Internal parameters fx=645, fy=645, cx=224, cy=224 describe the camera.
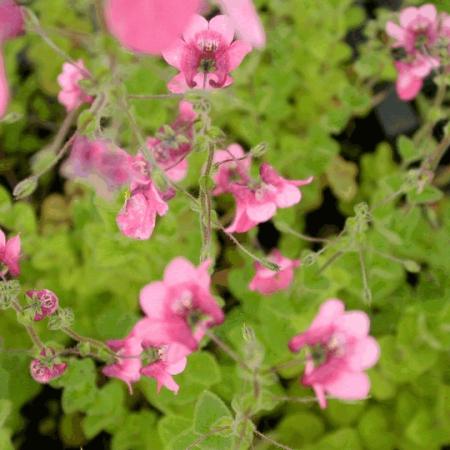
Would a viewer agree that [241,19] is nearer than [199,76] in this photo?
Yes

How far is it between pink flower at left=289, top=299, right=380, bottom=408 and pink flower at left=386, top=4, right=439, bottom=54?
16.6 inches

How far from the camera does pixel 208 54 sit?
0.54 meters

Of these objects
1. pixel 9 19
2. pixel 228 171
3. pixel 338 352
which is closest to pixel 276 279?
pixel 228 171

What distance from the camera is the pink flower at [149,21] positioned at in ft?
0.79

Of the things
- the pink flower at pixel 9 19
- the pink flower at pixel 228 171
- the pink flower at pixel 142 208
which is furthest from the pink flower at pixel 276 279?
the pink flower at pixel 9 19

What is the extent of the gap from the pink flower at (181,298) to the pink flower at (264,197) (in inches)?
6.4

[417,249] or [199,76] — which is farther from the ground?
[199,76]

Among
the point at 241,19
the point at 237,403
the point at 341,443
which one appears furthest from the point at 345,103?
the point at 241,19

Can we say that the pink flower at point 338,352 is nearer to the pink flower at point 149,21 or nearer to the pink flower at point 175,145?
the pink flower at point 175,145

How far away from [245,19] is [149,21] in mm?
46

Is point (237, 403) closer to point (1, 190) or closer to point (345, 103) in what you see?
point (1, 190)

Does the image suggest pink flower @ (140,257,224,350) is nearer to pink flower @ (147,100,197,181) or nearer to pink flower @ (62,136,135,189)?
pink flower @ (147,100,197,181)

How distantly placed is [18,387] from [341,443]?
44 centimetres

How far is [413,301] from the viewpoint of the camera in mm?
988
